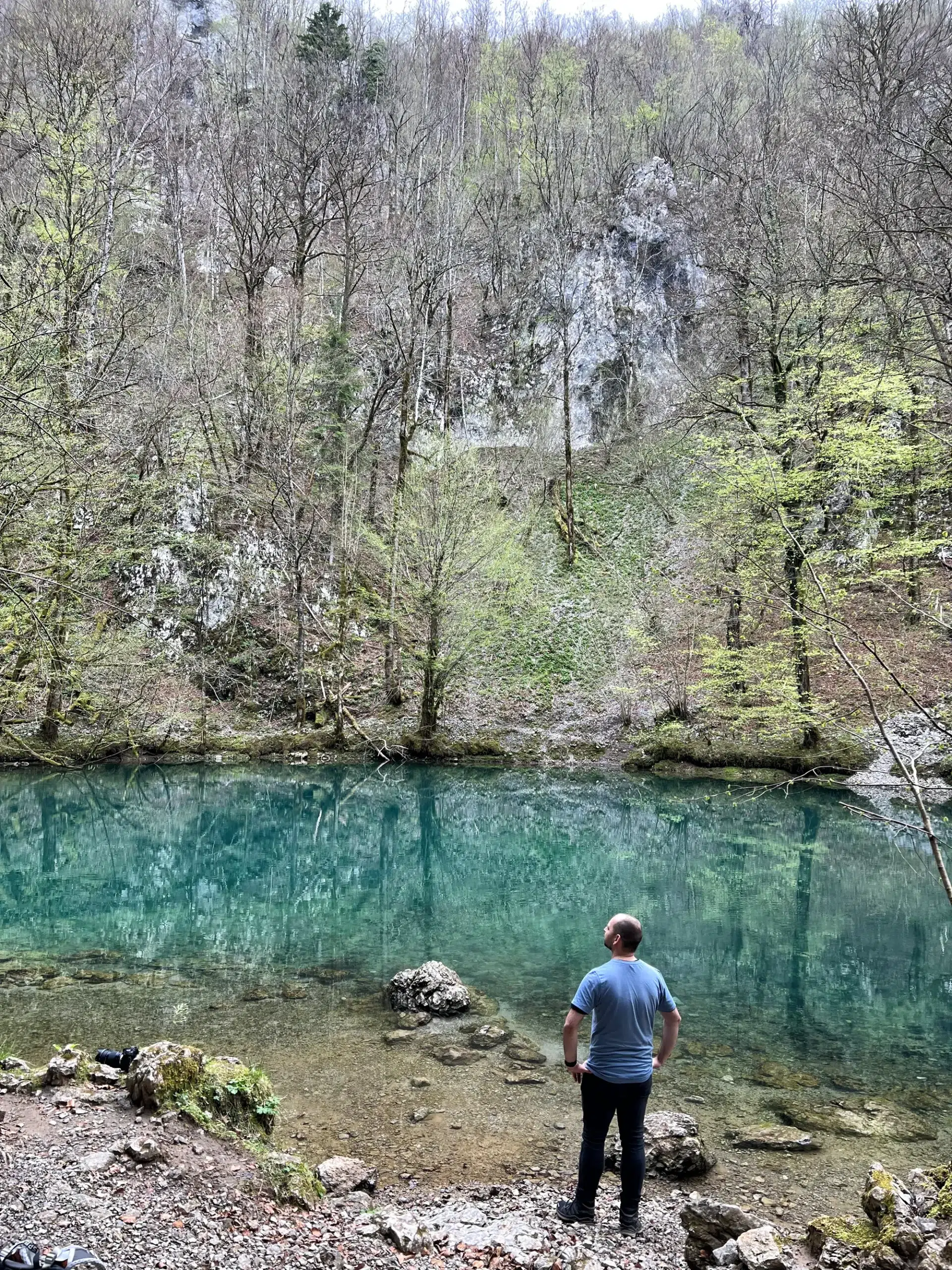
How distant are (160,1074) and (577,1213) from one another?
8.97 ft

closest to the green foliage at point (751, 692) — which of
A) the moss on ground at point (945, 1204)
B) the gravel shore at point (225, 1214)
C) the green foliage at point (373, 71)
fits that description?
the moss on ground at point (945, 1204)

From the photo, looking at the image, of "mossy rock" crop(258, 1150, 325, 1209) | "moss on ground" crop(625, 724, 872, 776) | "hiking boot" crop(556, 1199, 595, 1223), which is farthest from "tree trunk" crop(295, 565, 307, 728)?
"hiking boot" crop(556, 1199, 595, 1223)

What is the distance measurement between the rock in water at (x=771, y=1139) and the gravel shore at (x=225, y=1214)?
124 cm

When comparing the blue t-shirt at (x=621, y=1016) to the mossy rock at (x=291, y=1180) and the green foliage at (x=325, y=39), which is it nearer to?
the mossy rock at (x=291, y=1180)

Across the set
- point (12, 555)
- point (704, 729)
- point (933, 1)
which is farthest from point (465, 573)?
point (933, 1)

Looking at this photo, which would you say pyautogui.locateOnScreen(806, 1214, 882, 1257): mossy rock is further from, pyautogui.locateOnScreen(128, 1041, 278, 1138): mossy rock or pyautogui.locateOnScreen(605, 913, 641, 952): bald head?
pyautogui.locateOnScreen(128, 1041, 278, 1138): mossy rock

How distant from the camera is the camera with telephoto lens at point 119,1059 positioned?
5.75m

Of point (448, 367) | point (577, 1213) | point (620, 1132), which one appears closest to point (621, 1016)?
point (620, 1132)

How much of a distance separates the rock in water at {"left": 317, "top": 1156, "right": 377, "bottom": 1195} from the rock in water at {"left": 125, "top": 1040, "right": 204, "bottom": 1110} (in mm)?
1045

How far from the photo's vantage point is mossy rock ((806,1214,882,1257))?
395 cm

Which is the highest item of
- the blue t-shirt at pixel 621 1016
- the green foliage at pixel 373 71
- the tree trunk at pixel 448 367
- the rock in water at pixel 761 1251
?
the green foliage at pixel 373 71

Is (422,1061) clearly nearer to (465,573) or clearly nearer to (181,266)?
(465,573)

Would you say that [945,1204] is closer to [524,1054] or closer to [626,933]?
[626,933]

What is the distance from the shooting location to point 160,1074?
4.99 m
